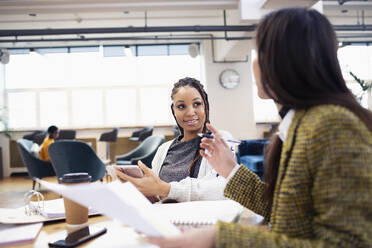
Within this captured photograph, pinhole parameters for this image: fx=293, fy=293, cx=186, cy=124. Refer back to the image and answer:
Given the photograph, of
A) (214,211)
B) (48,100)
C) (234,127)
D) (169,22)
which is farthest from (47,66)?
(214,211)

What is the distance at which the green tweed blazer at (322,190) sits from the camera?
532mm

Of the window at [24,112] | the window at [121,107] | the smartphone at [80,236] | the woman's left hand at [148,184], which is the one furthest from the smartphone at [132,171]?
the window at [24,112]

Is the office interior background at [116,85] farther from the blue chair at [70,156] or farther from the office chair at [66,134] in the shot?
the blue chair at [70,156]

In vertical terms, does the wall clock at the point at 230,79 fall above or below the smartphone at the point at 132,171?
above

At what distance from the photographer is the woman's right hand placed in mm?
967

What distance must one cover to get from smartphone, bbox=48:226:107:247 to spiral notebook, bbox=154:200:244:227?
7.3 inches

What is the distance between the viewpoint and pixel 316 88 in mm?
624

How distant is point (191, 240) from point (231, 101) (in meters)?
7.98

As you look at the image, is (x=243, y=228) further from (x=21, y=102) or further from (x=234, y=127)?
(x=21, y=102)

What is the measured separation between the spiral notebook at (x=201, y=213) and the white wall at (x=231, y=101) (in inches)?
291

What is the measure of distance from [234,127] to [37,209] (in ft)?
24.7

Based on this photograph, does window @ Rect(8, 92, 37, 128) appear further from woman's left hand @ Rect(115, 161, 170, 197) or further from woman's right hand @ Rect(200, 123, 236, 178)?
woman's right hand @ Rect(200, 123, 236, 178)

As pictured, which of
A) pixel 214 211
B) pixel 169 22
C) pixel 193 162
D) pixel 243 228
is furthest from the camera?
pixel 169 22

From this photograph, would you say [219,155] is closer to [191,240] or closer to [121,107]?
[191,240]
